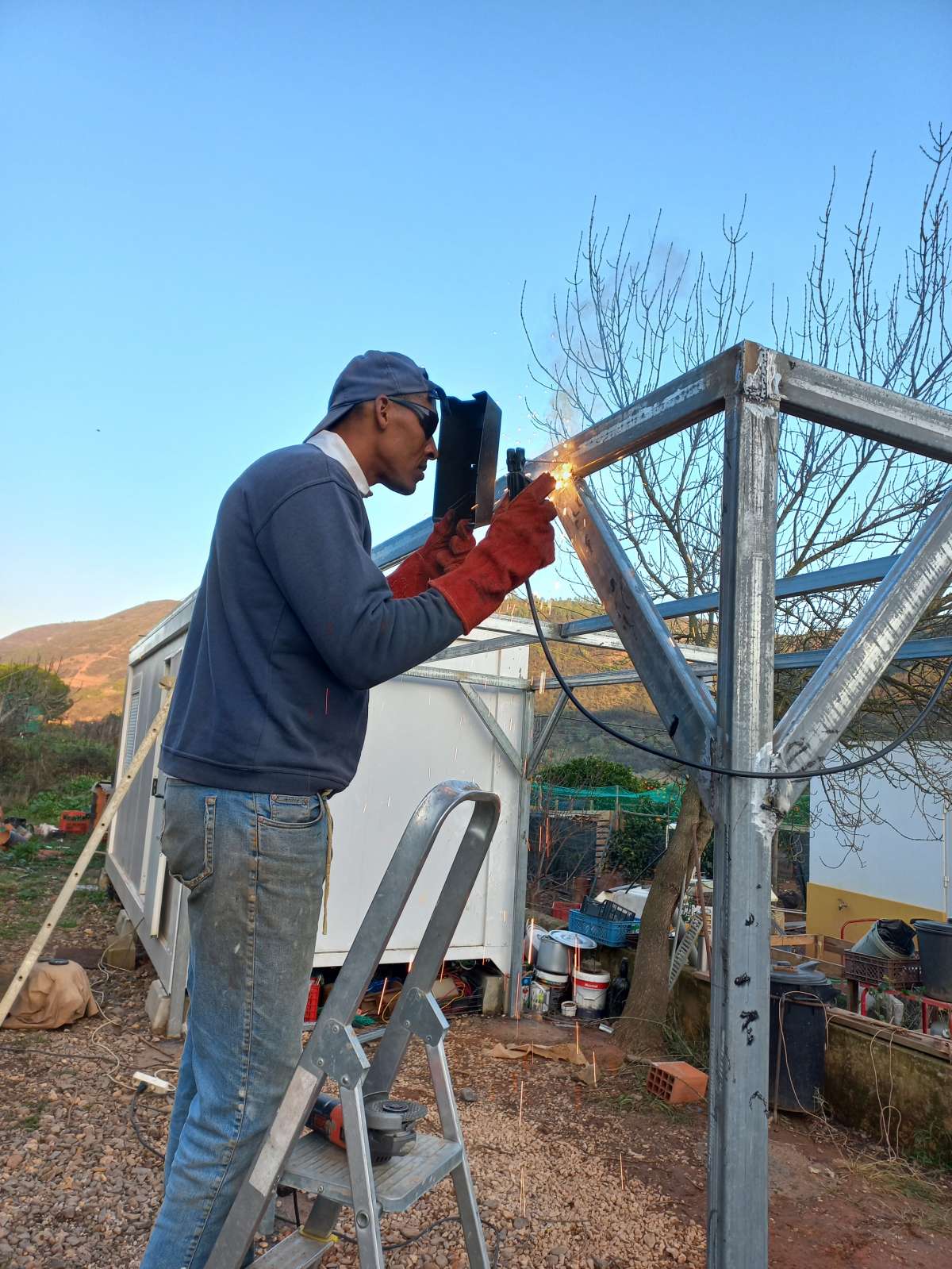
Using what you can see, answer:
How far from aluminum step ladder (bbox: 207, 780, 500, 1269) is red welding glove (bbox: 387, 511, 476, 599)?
596mm

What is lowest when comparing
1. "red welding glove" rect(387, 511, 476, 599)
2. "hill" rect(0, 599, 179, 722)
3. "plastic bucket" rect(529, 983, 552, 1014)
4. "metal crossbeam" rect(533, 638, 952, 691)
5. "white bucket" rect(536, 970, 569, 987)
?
"plastic bucket" rect(529, 983, 552, 1014)

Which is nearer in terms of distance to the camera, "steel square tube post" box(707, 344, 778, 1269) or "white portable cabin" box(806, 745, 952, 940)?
"steel square tube post" box(707, 344, 778, 1269)

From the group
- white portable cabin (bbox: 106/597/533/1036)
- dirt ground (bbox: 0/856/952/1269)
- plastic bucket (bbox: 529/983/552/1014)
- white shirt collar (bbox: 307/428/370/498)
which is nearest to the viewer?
white shirt collar (bbox: 307/428/370/498)

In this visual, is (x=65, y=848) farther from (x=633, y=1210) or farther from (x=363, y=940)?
(x=363, y=940)

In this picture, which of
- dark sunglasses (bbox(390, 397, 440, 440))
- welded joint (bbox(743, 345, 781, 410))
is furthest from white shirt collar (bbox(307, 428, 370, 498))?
welded joint (bbox(743, 345, 781, 410))

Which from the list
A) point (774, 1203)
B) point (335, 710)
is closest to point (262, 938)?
point (335, 710)

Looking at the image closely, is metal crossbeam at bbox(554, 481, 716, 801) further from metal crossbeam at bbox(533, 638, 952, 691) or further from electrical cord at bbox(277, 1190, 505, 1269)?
electrical cord at bbox(277, 1190, 505, 1269)

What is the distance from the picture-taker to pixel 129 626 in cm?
8525

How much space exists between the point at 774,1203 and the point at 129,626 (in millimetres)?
90160

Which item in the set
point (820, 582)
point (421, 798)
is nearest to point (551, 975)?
point (421, 798)

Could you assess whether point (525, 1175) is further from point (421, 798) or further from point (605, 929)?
point (605, 929)

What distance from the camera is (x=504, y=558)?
5.09ft

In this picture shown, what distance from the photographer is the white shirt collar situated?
164 centimetres

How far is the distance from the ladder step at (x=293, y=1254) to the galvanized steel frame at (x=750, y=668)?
0.73 metres
